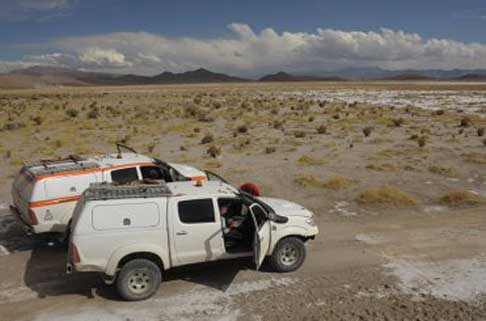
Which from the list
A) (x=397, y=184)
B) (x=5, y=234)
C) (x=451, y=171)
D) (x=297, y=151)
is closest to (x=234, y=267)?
(x=5, y=234)

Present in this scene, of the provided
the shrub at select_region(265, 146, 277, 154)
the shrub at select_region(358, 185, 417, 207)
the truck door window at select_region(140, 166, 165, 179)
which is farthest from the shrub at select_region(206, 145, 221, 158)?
the truck door window at select_region(140, 166, 165, 179)

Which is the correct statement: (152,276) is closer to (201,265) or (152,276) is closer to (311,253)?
(201,265)

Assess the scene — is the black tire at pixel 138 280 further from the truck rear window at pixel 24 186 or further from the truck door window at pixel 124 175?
the truck door window at pixel 124 175

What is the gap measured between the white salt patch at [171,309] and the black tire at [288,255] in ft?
2.57

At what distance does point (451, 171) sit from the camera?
707 inches

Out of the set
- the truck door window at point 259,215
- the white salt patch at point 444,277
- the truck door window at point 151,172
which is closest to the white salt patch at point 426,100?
the white salt patch at point 444,277

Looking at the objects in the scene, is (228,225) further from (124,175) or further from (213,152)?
(213,152)

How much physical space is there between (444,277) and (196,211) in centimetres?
491

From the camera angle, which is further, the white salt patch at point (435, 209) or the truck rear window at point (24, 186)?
the white salt patch at point (435, 209)

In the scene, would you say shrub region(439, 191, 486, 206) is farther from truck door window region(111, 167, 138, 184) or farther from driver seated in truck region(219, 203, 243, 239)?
truck door window region(111, 167, 138, 184)

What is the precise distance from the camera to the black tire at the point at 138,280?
7.37 m

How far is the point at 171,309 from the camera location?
23.8ft

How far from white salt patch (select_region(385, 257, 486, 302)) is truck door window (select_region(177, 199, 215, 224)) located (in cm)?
375

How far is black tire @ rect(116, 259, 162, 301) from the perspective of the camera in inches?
290
